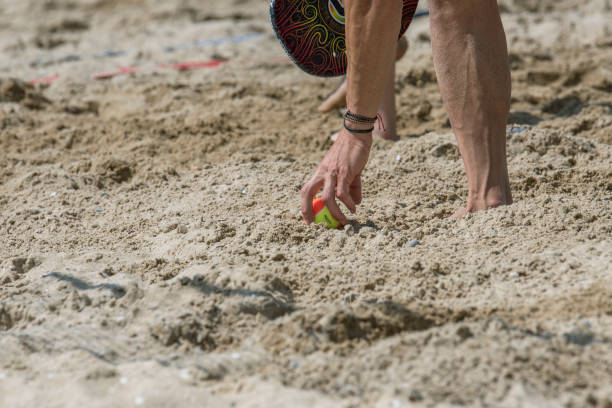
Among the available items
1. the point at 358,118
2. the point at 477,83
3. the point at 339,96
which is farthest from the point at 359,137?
the point at 339,96

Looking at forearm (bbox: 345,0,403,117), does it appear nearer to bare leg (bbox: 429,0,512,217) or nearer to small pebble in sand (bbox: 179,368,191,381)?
bare leg (bbox: 429,0,512,217)

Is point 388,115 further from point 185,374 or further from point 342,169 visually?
point 185,374

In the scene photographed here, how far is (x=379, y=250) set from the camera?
223 centimetres

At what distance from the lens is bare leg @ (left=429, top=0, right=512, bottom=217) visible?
227 centimetres

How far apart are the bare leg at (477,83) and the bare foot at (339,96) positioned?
146 cm

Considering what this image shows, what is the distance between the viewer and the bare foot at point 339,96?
148 inches

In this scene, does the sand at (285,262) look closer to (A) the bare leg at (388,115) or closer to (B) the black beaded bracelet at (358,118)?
(A) the bare leg at (388,115)

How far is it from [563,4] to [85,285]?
6736mm

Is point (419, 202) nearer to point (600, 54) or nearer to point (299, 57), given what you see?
point (299, 57)

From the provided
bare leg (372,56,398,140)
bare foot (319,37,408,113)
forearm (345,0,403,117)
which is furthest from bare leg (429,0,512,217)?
bare foot (319,37,408,113)

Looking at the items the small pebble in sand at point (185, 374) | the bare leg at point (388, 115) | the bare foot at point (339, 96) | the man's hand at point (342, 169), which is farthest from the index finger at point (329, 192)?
the bare foot at point (339, 96)

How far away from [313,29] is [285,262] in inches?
41.7

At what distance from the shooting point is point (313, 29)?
2.76 metres

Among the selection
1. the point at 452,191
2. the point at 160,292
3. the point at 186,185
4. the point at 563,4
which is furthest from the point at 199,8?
the point at 160,292
